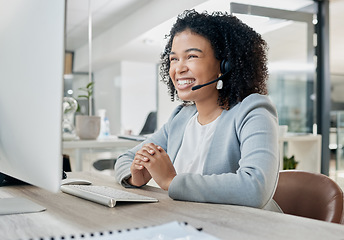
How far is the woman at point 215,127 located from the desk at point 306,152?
253 centimetres

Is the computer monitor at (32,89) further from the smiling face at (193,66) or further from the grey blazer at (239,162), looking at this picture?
the smiling face at (193,66)

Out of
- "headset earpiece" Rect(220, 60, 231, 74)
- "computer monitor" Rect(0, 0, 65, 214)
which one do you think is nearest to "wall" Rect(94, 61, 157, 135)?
"headset earpiece" Rect(220, 60, 231, 74)

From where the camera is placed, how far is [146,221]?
0.69 metres

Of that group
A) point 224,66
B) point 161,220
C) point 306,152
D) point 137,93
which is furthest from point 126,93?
point 161,220

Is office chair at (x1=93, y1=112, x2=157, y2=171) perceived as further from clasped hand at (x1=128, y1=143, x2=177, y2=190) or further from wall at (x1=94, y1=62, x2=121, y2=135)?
clasped hand at (x1=128, y1=143, x2=177, y2=190)

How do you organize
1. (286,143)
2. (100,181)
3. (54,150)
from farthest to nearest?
(286,143) → (100,181) → (54,150)

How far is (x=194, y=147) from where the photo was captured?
1.32 meters

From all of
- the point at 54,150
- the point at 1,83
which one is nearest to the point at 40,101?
the point at 54,150

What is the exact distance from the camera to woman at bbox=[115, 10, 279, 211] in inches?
36.0

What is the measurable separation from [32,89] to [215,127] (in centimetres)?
75

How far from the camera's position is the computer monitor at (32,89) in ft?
1.77

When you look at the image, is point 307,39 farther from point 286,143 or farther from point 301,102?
point 286,143

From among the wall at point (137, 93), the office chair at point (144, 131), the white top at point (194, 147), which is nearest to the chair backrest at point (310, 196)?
the white top at point (194, 147)

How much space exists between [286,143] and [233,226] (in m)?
3.61
